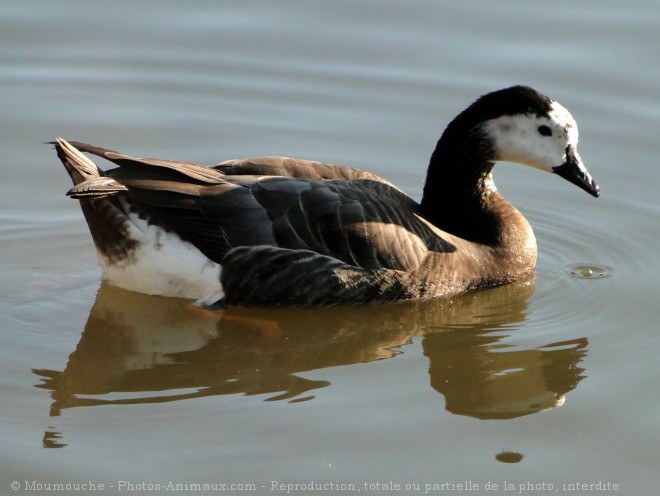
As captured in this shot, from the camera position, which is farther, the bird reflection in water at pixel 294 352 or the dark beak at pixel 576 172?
the dark beak at pixel 576 172

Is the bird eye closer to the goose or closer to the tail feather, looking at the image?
the goose

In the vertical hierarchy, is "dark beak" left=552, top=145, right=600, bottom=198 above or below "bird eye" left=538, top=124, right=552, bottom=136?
below

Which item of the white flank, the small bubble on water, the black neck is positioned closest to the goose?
the white flank

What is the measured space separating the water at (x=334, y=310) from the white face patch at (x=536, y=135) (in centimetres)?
93

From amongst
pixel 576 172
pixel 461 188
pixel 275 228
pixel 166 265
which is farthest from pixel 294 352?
pixel 576 172

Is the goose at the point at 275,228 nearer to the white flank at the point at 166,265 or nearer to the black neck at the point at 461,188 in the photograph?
the white flank at the point at 166,265


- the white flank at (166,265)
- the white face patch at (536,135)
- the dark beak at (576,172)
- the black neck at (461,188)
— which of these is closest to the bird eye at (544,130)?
the white face patch at (536,135)

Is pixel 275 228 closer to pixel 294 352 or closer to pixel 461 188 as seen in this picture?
pixel 294 352

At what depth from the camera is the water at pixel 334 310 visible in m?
6.66

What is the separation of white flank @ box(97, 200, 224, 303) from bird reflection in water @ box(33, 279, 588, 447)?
0.58 ft

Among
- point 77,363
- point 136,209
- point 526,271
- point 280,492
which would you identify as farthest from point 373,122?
point 280,492

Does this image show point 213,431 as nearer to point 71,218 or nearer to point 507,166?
point 71,218

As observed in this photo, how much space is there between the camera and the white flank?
325 inches

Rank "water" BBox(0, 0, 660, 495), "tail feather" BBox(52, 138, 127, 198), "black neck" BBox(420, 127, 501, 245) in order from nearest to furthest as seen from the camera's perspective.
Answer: "water" BBox(0, 0, 660, 495)
"tail feather" BBox(52, 138, 127, 198)
"black neck" BBox(420, 127, 501, 245)
